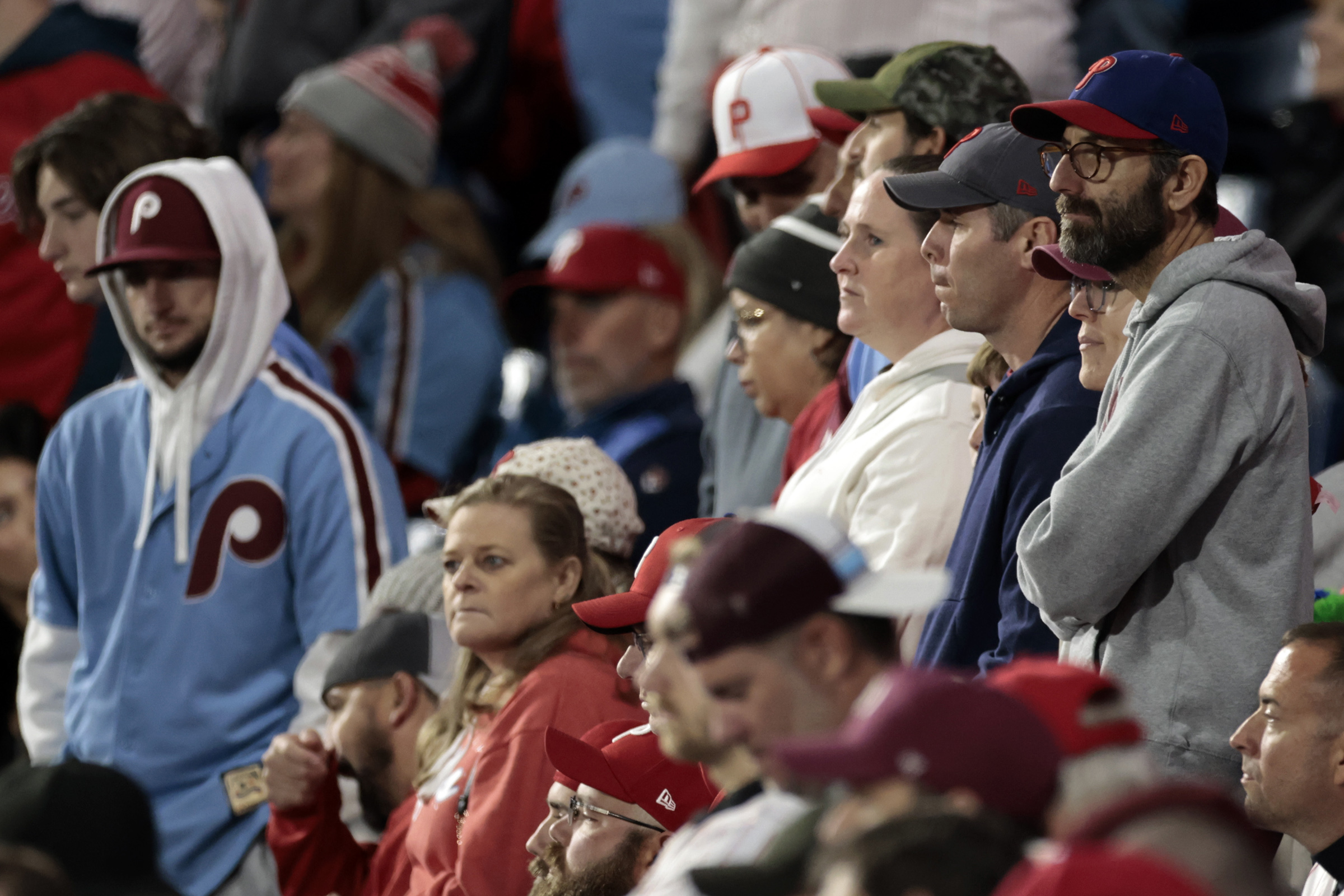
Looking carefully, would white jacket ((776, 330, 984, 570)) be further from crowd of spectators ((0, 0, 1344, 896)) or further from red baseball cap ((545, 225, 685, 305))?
red baseball cap ((545, 225, 685, 305))

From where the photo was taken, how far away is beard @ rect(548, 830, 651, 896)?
3.49 m

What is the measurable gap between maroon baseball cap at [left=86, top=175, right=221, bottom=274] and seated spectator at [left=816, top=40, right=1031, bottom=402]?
1750 millimetres

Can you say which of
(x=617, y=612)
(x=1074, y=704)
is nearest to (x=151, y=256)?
(x=617, y=612)

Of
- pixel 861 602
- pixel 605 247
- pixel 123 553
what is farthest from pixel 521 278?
pixel 861 602

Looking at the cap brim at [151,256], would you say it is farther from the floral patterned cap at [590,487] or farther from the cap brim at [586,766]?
the cap brim at [586,766]

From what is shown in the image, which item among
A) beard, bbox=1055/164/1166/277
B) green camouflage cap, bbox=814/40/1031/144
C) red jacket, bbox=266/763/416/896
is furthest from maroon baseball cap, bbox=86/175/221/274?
beard, bbox=1055/164/1166/277

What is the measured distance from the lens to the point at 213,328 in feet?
16.9

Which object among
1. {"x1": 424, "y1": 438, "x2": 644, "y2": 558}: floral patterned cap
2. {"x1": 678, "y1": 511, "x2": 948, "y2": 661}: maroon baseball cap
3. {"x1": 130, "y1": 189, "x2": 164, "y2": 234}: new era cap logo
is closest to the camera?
{"x1": 678, "y1": 511, "x2": 948, "y2": 661}: maroon baseball cap

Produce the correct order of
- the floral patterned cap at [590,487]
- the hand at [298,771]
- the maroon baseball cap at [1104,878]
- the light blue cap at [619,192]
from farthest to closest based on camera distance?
the light blue cap at [619,192], the floral patterned cap at [590,487], the hand at [298,771], the maroon baseball cap at [1104,878]

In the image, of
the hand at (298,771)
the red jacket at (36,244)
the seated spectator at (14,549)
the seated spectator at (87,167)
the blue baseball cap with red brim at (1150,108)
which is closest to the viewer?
the blue baseball cap with red brim at (1150,108)

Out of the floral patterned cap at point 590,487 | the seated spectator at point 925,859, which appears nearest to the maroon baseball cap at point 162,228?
the floral patterned cap at point 590,487

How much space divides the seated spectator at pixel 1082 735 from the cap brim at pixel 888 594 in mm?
132

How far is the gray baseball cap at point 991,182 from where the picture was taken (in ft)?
12.5

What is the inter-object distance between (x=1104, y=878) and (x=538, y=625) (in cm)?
265
